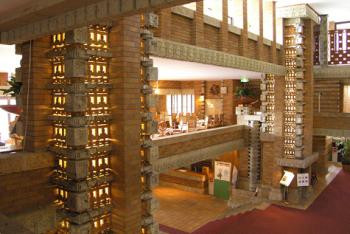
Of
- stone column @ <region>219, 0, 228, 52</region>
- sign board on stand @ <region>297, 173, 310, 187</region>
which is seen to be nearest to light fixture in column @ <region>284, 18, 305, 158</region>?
sign board on stand @ <region>297, 173, 310, 187</region>

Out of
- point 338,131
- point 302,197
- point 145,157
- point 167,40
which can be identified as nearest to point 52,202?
point 145,157

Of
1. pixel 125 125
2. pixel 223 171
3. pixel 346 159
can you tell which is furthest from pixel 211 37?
pixel 346 159

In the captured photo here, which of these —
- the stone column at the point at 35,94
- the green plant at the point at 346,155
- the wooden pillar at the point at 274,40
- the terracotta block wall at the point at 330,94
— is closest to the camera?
the stone column at the point at 35,94

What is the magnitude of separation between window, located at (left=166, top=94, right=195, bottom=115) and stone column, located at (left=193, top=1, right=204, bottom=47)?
41.7 ft

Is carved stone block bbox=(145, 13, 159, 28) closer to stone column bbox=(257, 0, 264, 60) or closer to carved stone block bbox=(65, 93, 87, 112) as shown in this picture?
carved stone block bbox=(65, 93, 87, 112)

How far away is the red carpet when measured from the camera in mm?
12773

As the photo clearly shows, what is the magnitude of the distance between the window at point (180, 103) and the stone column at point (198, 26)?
1271 cm

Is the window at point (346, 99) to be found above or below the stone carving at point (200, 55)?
below

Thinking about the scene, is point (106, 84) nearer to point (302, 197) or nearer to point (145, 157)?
point (145, 157)

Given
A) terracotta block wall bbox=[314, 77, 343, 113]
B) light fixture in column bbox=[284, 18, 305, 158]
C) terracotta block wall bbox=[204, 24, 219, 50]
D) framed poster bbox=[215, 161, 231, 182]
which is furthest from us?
terracotta block wall bbox=[314, 77, 343, 113]

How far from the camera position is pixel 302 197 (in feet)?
53.8

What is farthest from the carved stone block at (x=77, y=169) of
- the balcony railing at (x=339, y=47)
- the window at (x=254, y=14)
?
the balcony railing at (x=339, y=47)

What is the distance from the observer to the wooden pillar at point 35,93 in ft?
22.1

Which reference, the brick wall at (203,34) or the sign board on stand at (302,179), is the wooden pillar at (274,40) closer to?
the brick wall at (203,34)
